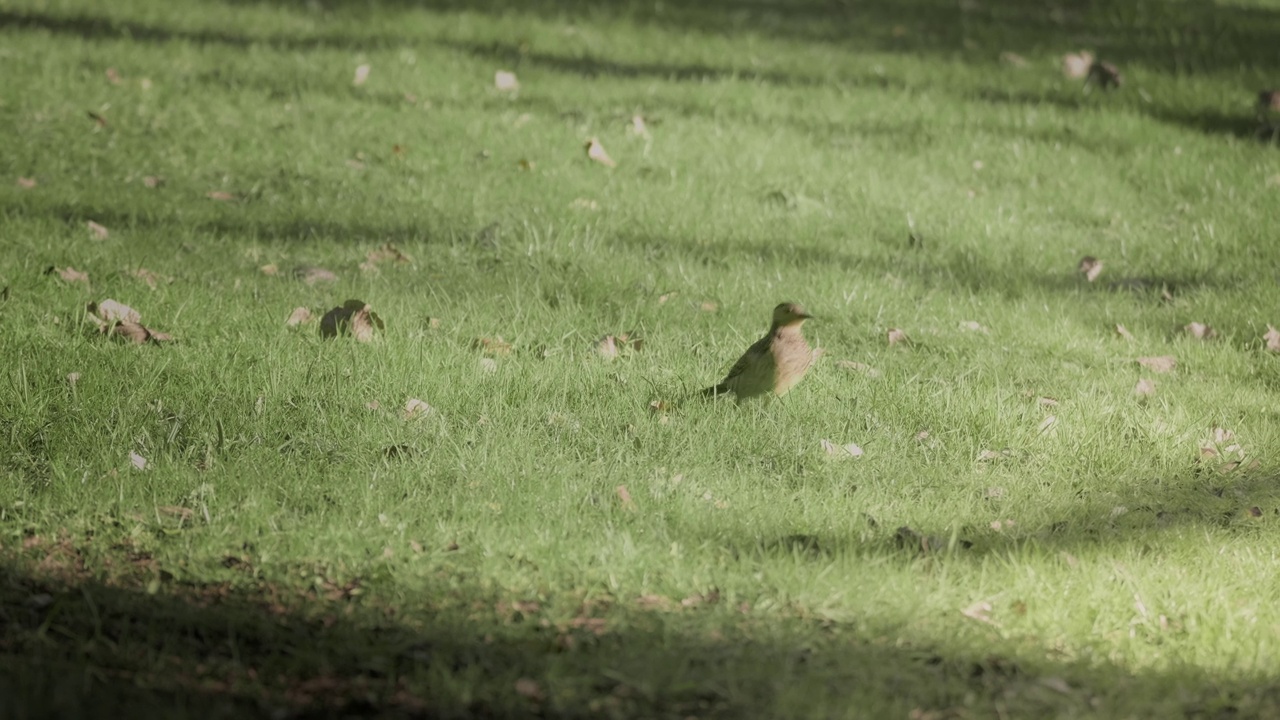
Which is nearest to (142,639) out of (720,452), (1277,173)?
(720,452)

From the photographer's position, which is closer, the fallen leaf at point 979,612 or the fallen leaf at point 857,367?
the fallen leaf at point 979,612

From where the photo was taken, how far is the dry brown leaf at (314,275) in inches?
210

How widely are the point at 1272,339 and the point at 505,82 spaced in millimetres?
4429

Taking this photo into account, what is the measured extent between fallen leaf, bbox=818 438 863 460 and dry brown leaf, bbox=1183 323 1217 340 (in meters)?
1.98

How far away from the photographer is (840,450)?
4.07m

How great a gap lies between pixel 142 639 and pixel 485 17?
693 centimetres

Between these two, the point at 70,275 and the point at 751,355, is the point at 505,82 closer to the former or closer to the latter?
the point at 70,275

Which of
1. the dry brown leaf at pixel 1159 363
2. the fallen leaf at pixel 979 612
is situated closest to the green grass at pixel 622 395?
the fallen leaf at pixel 979 612

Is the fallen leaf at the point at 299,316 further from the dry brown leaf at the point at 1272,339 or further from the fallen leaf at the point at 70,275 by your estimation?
the dry brown leaf at the point at 1272,339

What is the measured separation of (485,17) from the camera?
9.31m

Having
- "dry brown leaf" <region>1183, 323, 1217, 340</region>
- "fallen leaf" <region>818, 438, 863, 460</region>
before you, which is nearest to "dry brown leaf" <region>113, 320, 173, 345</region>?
"fallen leaf" <region>818, 438, 863, 460</region>

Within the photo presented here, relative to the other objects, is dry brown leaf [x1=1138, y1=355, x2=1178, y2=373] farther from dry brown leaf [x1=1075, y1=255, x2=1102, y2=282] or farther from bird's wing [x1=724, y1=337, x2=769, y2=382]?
bird's wing [x1=724, y1=337, x2=769, y2=382]

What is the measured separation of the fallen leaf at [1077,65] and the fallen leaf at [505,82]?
3340mm

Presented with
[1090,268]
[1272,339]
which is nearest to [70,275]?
[1090,268]
